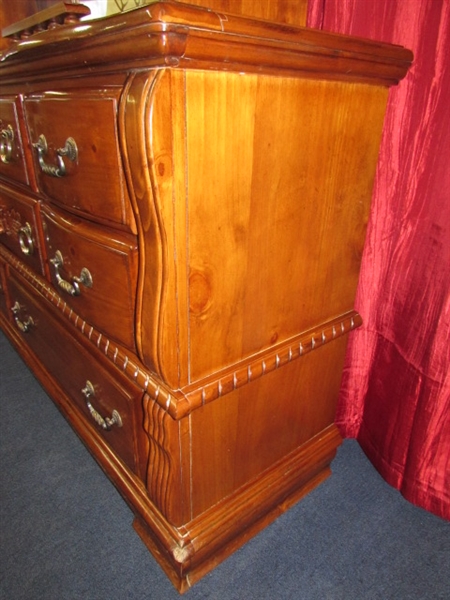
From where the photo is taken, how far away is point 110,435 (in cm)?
93

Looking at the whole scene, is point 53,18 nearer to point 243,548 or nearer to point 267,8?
point 267,8

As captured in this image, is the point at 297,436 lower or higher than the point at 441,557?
higher

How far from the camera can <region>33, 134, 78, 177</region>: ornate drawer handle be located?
64cm

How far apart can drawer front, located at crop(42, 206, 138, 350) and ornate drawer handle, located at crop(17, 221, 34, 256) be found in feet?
0.36

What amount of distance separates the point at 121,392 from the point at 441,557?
2.59ft

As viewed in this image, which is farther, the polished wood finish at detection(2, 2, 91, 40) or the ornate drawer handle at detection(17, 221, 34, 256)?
the ornate drawer handle at detection(17, 221, 34, 256)

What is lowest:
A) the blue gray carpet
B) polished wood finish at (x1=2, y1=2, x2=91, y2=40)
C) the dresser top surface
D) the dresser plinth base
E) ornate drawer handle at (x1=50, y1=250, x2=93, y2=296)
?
the blue gray carpet

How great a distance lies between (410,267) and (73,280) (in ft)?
2.29

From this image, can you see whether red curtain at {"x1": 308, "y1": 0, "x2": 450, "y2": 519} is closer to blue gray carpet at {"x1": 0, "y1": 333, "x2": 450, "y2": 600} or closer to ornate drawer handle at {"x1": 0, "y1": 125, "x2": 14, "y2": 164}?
blue gray carpet at {"x1": 0, "y1": 333, "x2": 450, "y2": 600}

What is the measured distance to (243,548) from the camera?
0.93 meters

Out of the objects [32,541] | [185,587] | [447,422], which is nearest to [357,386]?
[447,422]

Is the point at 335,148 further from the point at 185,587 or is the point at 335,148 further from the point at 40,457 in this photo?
the point at 40,457

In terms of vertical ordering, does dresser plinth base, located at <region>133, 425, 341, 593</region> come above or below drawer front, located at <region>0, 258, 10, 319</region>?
below

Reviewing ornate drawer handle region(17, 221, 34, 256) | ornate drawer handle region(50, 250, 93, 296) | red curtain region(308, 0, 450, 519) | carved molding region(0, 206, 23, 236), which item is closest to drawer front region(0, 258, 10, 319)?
carved molding region(0, 206, 23, 236)
